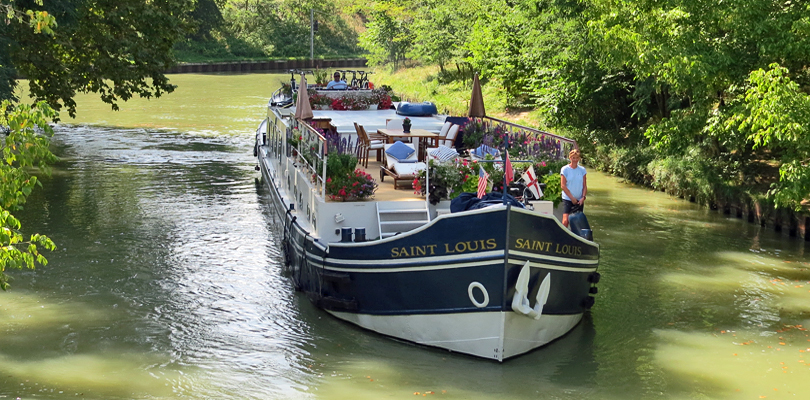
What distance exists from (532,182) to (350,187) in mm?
2737

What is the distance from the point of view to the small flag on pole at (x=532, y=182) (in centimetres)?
1200

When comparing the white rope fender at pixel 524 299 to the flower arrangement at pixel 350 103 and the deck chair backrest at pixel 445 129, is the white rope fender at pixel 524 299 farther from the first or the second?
the flower arrangement at pixel 350 103

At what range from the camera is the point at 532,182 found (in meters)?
12.1

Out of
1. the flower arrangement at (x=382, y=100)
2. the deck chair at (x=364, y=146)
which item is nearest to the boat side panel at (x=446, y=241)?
the deck chair at (x=364, y=146)

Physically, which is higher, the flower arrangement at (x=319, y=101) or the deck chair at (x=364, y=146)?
the flower arrangement at (x=319, y=101)

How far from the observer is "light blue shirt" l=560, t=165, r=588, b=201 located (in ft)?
40.2

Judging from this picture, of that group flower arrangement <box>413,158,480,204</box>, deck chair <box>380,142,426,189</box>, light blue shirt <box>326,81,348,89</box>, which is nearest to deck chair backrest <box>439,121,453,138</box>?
deck chair <box>380,142,426,189</box>

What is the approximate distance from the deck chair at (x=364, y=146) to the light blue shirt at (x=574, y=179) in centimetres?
465

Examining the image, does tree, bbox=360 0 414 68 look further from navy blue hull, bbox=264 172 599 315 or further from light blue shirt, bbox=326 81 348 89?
navy blue hull, bbox=264 172 599 315

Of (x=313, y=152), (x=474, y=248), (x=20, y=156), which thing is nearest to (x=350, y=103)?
(x=313, y=152)

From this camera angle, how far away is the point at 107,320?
12.5 m

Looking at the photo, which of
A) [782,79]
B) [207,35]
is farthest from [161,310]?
[207,35]

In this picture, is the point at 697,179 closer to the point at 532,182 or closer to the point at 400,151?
the point at 400,151

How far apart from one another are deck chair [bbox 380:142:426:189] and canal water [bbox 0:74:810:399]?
103 inches
